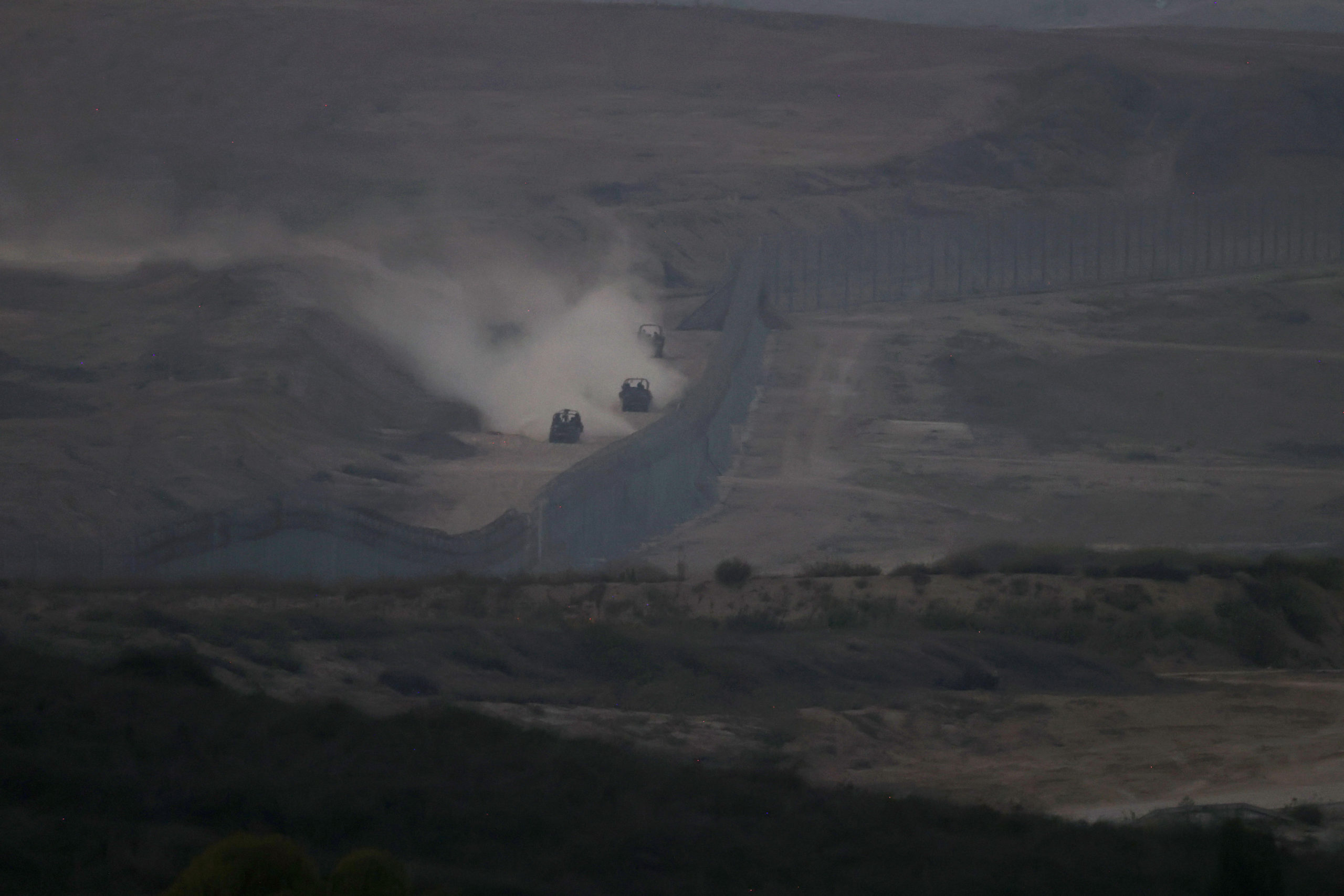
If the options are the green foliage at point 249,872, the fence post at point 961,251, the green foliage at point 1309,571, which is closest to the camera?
the green foliage at point 249,872

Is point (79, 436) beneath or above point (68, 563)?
above

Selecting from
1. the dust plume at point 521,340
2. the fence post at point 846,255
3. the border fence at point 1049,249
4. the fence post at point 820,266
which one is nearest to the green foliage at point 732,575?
the dust plume at point 521,340

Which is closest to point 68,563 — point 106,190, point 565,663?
point 565,663

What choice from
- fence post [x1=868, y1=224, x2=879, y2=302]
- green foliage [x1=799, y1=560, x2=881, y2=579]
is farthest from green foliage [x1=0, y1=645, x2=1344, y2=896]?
fence post [x1=868, y1=224, x2=879, y2=302]

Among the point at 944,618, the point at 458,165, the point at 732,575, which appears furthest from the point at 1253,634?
the point at 458,165

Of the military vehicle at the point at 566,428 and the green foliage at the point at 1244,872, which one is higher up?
the military vehicle at the point at 566,428

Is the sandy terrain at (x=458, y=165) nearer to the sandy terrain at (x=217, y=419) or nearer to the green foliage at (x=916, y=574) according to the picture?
the sandy terrain at (x=217, y=419)

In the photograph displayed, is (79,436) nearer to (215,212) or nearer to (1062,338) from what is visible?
(1062,338)
